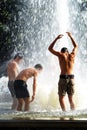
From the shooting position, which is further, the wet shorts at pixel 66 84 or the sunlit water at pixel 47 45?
the sunlit water at pixel 47 45

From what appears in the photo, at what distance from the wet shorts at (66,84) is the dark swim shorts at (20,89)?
2.39ft

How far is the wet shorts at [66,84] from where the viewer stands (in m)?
9.05

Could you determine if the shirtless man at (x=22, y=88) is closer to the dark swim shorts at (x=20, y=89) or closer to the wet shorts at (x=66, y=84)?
the dark swim shorts at (x=20, y=89)

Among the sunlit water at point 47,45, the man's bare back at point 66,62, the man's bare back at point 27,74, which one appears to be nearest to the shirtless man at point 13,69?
the sunlit water at point 47,45

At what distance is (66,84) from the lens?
29.8 ft

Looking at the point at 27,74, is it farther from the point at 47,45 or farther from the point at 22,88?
the point at 47,45

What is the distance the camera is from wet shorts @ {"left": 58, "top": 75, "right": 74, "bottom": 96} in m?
9.05

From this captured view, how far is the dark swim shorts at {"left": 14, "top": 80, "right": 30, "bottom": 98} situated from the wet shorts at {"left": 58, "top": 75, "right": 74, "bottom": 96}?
0.73 m

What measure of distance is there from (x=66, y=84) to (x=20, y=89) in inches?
39.2

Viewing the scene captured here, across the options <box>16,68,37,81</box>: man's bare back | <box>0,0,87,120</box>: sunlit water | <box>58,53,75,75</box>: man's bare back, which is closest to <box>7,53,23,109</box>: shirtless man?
<box>0,0,87,120</box>: sunlit water

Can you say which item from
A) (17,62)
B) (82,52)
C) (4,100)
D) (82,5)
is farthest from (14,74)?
(82,5)

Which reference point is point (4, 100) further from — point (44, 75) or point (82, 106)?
point (82, 106)

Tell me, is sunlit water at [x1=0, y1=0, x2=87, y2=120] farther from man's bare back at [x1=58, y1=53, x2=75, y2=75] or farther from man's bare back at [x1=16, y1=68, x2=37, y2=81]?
man's bare back at [x1=58, y1=53, x2=75, y2=75]

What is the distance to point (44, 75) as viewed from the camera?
48.3 ft
